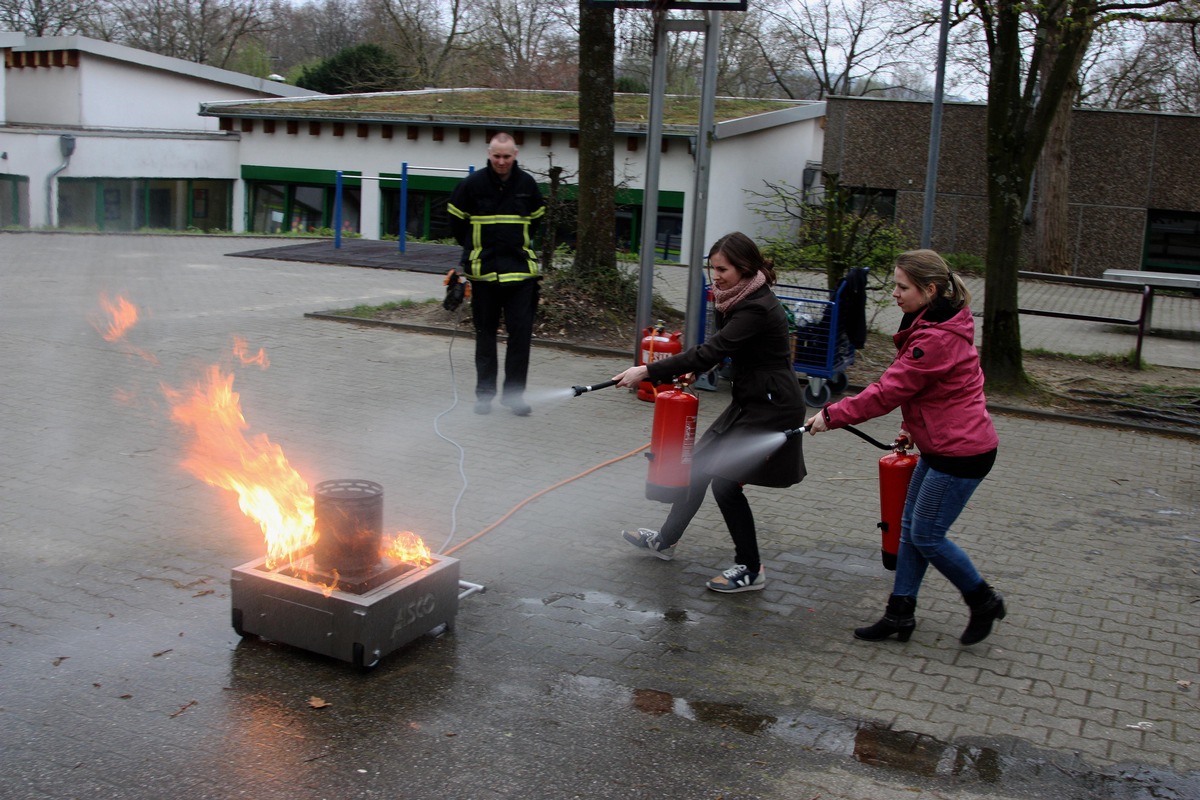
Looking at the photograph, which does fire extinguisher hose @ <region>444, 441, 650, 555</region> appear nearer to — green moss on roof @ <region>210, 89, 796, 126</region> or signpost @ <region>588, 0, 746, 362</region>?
signpost @ <region>588, 0, 746, 362</region>

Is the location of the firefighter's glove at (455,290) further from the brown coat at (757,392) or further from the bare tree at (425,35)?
the bare tree at (425,35)

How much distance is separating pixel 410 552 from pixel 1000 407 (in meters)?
7.26

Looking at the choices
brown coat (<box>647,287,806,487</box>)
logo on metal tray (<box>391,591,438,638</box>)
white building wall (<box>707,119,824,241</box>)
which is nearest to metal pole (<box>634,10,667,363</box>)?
brown coat (<box>647,287,806,487</box>)

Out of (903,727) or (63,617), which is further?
(63,617)

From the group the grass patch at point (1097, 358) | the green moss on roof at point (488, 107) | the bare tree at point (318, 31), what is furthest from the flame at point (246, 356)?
the bare tree at point (318, 31)

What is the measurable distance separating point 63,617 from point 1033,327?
15.4 m

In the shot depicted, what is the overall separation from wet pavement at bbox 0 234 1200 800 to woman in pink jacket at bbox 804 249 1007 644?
2.24 feet

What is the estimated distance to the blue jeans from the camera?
4871mm

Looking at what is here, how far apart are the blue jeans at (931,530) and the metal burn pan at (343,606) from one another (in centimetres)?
206

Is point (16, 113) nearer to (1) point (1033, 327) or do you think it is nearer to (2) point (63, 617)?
(1) point (1033, 327)

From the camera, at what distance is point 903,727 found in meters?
4.36

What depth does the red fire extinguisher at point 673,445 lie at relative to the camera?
5.90 metres

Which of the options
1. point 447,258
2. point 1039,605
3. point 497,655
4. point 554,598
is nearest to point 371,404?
point 554,598

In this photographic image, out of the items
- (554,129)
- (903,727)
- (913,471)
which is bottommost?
(903,727)
